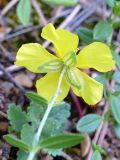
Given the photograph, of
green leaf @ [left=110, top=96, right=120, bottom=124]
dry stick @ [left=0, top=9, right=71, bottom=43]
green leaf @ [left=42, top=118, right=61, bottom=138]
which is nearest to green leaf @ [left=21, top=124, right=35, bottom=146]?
green leaf @ [left=42, top=118, right=61, bottom=138]

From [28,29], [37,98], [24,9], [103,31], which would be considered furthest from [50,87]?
[28,29]

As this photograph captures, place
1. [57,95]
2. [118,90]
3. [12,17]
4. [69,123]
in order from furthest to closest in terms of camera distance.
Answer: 1. [12,17]
2. [69,123]
3. [118,90]
4. [57,95]

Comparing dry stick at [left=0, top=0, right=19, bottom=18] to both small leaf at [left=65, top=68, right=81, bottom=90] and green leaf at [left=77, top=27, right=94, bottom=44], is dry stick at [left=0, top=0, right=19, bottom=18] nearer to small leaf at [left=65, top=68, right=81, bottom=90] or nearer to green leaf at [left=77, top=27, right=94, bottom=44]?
green leaf at [left=77, top=27, right=94, bottom=44]

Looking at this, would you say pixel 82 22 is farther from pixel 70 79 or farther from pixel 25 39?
pixel 70 79

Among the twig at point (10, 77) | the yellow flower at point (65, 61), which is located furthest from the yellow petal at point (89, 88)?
the twig at point (10, 77)

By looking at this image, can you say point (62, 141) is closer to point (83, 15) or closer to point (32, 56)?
point (32, 56)

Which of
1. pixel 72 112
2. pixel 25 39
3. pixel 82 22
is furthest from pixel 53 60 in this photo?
pixel 82 22

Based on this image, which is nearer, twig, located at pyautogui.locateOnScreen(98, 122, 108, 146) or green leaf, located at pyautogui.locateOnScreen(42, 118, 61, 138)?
green leaf, located at pyautogui.locateOnScreen(42, 118, 61, 138)
